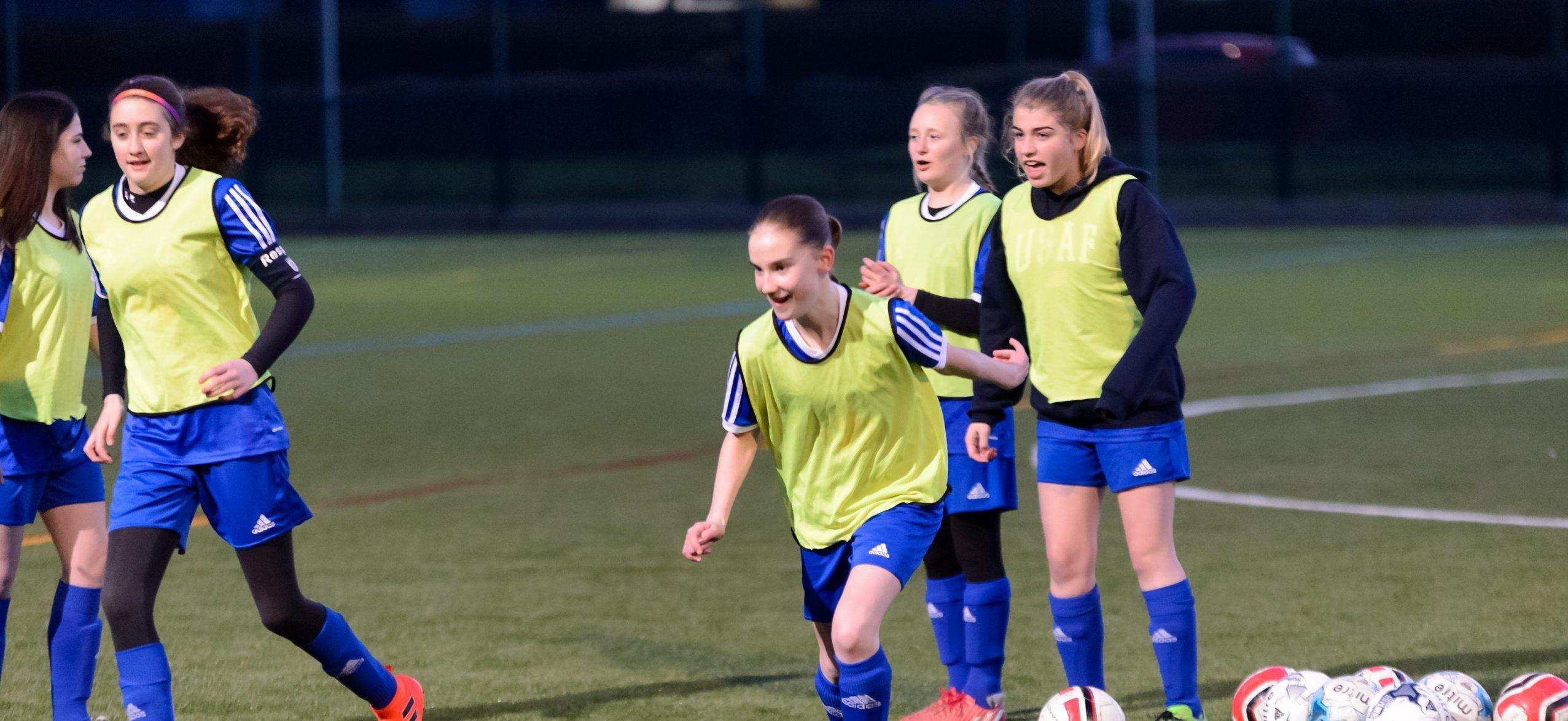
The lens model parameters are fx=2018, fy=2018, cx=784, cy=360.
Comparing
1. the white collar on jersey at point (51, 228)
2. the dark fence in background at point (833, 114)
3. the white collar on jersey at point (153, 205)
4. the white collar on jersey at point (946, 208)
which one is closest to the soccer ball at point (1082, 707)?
the white collar on jersey at point (946, 208)

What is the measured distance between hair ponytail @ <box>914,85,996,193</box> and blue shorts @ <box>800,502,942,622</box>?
1.20 metres

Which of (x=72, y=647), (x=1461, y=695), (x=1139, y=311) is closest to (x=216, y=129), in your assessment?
(x=72, y=647)

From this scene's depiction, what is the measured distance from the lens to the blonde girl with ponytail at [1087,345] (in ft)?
16.4

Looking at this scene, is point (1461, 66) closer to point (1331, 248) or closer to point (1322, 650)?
point (1331, 248)

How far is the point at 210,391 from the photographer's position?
4.66 metres

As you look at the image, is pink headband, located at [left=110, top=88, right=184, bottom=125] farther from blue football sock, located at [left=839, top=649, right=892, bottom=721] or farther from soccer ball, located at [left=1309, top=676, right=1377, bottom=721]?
soccer ball, located at [left=1309, top=676, right=1377, bottom=721]

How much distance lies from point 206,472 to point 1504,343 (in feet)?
37.4

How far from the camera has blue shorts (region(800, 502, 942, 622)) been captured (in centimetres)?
A: 468

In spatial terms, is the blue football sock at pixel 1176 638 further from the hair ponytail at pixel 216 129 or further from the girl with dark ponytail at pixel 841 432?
the hair ponytail at pixel 216 129

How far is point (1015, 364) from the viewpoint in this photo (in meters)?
4.95

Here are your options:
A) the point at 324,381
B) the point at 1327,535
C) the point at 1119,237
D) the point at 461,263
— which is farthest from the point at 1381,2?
the point at 1119,237

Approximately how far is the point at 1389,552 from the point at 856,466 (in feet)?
12.4

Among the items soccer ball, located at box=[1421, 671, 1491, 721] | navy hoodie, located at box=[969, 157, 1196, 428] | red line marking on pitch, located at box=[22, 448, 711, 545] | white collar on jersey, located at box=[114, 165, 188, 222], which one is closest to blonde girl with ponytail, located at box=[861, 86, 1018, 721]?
navy hoodie, located at box=[969, 157, 1196, 428]

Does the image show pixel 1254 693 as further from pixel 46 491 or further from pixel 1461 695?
pixel 46 491
